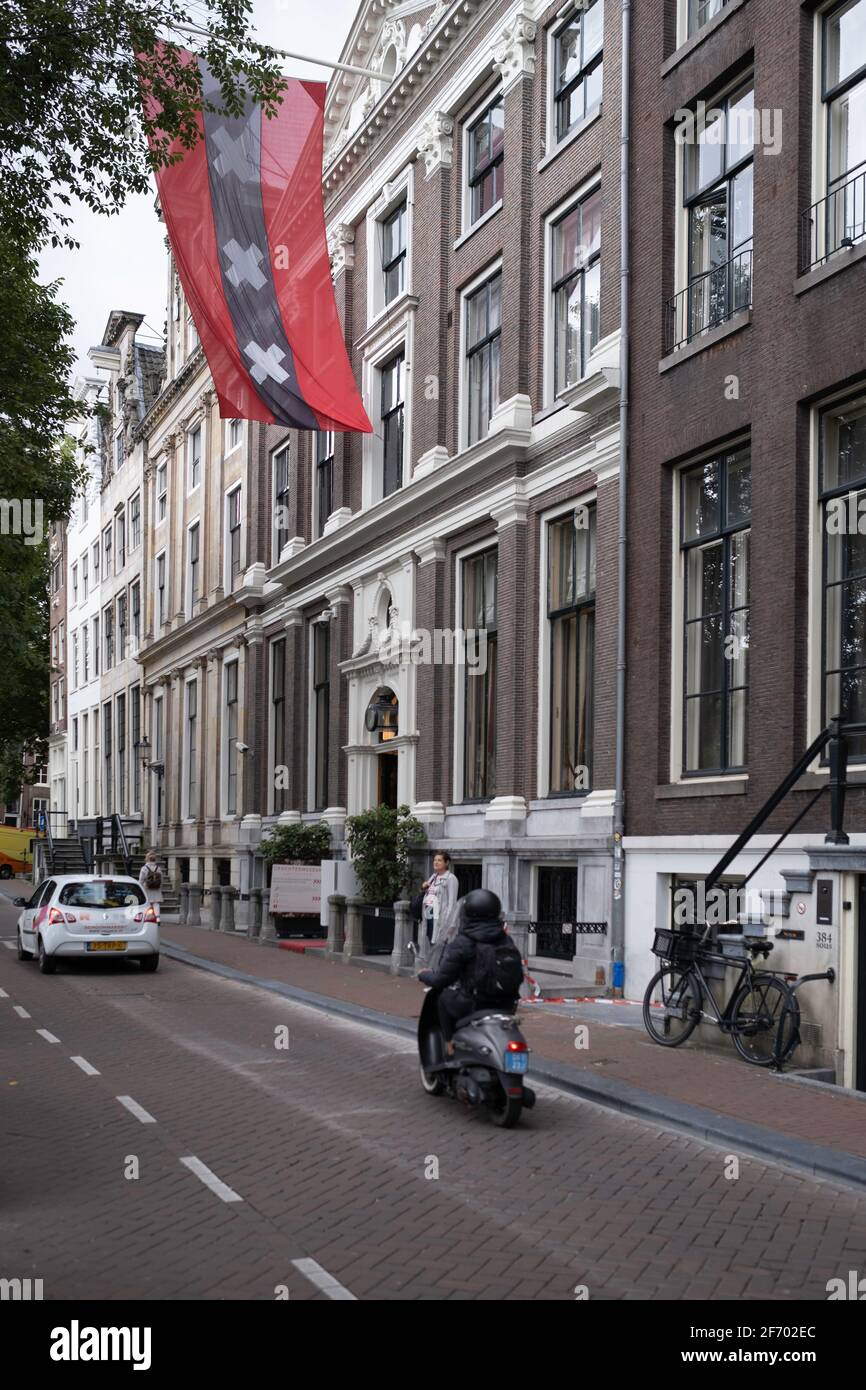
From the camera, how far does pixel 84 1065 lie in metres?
12.1

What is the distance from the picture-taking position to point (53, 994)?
58.7 ft

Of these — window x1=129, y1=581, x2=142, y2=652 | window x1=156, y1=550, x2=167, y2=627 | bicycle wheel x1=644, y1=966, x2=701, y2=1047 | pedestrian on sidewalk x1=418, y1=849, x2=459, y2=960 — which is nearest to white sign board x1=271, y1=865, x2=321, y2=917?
pedestrian on sidewalk x1=418, y1=849, x2=459, y2=960

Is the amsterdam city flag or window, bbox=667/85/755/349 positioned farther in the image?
the amsterdam city flag

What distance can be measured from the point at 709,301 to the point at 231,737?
76.2ft

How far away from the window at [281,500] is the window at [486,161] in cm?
1054

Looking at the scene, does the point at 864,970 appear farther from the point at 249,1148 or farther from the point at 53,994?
the point at 53,994

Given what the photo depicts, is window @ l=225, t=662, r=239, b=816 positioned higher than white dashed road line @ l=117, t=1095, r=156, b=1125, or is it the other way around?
window @ l=225, t=662, r=239, b=816

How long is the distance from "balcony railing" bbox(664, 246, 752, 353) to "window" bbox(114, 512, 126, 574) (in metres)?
38.3

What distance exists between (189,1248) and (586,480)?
14251 millimetres

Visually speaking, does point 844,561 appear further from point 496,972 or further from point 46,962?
point 46,962

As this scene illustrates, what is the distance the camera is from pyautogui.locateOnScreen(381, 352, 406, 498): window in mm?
26670

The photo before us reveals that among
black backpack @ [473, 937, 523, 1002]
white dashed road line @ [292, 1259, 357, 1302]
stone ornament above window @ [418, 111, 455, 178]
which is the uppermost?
stone ornament above window @ [418, 111, 455, 178]

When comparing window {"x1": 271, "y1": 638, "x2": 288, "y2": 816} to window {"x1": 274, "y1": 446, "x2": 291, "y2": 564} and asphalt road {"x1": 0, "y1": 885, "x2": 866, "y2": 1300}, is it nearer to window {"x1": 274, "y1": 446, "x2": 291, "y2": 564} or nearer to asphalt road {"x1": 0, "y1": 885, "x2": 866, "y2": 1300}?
window {"x1": 274, "y1": 446, "x2": 291, "y2": 564}


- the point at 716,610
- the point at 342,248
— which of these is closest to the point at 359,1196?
the point at 716,610
